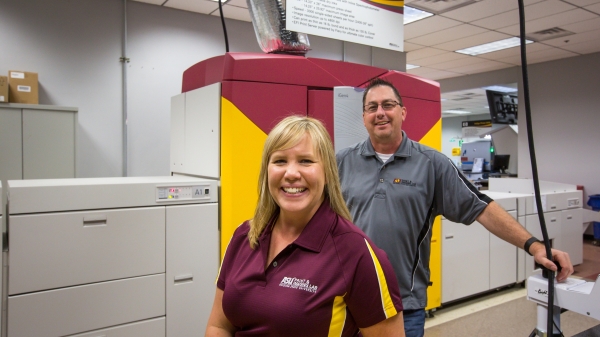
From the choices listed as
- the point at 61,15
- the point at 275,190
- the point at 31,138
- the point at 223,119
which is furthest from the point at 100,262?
the point at 61,15

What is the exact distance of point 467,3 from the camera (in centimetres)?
473

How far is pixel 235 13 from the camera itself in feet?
16.5

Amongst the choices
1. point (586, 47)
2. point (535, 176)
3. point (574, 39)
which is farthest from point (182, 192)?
point (586, 47)

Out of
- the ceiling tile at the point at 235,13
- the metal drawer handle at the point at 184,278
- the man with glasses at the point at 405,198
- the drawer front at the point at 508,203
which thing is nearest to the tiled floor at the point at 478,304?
the drawer front at the point at 508,203

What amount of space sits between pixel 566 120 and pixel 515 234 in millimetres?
7280

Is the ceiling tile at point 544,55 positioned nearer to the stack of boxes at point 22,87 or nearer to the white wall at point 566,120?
the white wall at point 566,120

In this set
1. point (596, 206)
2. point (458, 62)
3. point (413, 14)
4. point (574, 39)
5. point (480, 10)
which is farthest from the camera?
point (458, 62)

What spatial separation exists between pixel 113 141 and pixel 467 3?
420cm

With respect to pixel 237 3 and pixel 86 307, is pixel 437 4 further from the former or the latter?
pixel 86 307

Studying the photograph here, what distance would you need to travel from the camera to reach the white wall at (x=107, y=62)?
4109 mm

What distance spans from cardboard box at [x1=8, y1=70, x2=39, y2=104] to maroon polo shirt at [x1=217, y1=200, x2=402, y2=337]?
3622 mm

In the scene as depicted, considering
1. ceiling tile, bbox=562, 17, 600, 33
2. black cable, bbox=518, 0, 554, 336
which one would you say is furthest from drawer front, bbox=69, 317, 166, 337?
ceiling tile, bbox=562, 17, 600, 33

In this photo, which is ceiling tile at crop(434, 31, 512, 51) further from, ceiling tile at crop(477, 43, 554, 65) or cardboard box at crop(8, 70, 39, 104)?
cardboard box at crop(8, 70, 39, 104)

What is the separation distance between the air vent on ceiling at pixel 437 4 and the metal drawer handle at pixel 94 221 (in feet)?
13.2
